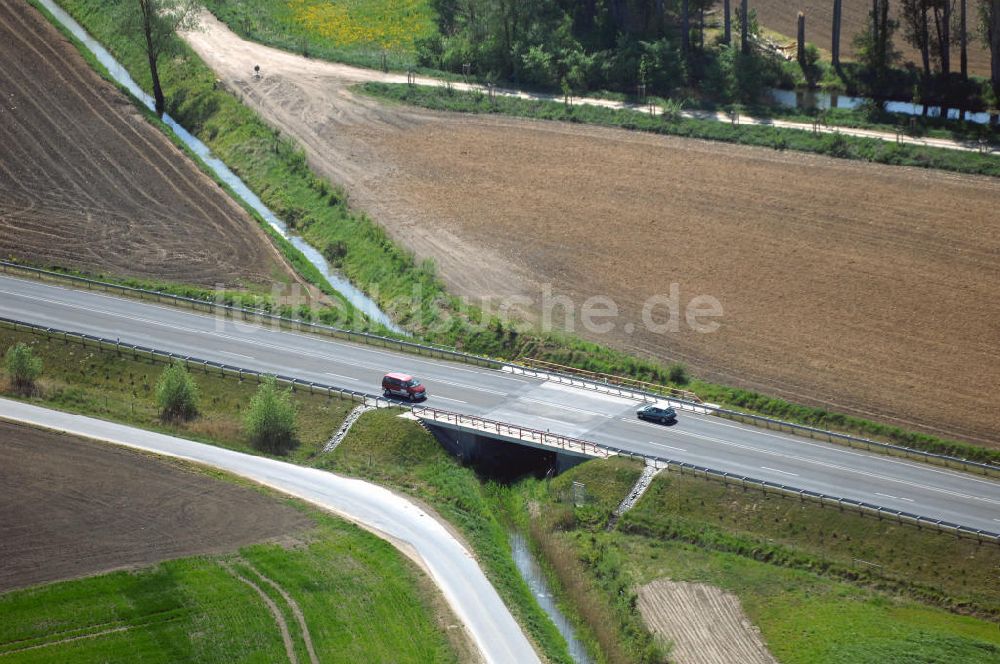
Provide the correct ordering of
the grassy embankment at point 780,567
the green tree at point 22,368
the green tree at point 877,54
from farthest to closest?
the green tree at point 877,54
the green tree at point 22,368
the grassy embankment at point 780,567

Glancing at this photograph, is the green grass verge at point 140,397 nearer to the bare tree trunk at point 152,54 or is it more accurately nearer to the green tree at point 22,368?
the green tree at point 22,368

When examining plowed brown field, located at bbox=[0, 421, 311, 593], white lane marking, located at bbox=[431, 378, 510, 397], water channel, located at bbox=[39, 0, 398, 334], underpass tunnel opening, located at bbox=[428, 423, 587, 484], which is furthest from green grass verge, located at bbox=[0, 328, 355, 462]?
water channel, located at bbox=[39, 0, 398, 334]

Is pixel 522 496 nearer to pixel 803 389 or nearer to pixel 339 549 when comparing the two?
pixel 339 549

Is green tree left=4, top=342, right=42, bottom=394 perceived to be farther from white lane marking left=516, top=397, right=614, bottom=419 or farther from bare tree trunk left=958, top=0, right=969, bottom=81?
bare tree trunk left=958, top=0, right=969, bottom=81

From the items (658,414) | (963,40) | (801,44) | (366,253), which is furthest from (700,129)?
(658,414)

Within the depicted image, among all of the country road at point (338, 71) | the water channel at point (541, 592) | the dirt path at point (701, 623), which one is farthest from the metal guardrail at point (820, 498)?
the country road at point (338, 71)

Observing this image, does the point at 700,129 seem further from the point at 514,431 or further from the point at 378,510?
the point at 378,510

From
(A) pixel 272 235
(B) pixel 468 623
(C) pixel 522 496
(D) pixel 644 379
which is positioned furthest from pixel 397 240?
(B) pixel 468 623
